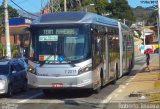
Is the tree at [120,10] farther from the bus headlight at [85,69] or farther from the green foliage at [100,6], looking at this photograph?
the bus headlight at [85,69]

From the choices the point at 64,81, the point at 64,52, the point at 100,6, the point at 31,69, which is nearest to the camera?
the point at 64,81

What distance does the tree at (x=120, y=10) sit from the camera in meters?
134

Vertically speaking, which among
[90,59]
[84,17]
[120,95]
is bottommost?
[120,95]

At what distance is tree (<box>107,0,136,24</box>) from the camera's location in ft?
441

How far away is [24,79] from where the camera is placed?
22844mm

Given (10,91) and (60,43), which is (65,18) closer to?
(60,43)

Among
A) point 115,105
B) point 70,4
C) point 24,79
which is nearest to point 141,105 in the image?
point 115,105

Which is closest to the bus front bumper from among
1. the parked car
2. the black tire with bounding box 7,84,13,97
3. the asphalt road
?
the asphalt road

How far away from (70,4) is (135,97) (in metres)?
75.5

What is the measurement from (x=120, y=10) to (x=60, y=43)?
4796 inches

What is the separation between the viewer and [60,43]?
1836 centimetres

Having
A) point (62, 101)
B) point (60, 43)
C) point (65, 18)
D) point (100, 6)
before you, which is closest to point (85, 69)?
point (60, 43)

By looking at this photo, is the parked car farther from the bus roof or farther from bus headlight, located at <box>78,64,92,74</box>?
bus headlight, located at <box>78,64,92,74</box>

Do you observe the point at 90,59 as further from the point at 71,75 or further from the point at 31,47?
the point at 31,47
